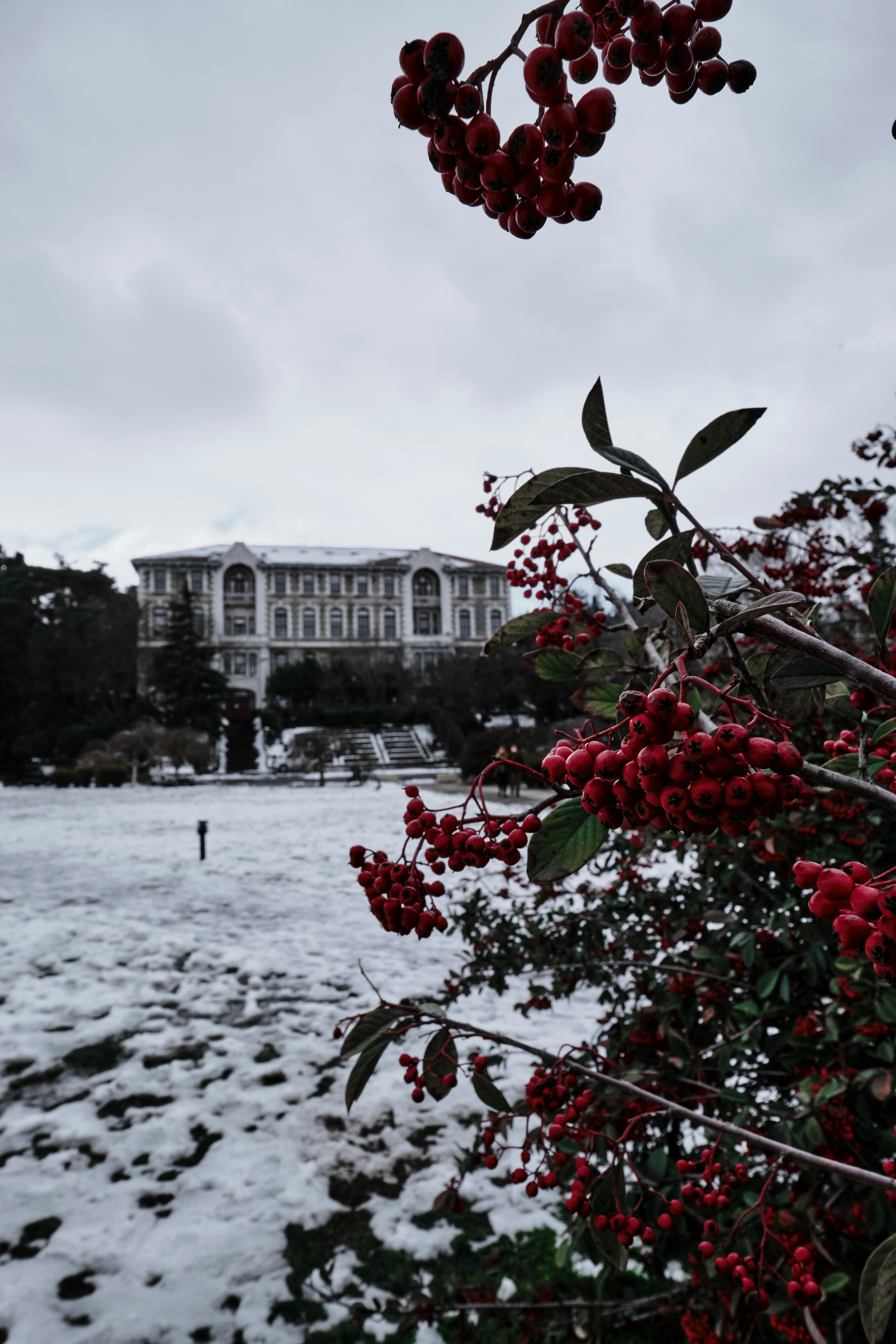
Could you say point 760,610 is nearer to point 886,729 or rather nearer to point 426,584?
point 886,729

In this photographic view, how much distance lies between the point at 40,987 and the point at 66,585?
4420 centimetres

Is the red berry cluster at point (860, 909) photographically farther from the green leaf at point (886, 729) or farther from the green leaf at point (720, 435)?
the green leaf at point (720, 435)

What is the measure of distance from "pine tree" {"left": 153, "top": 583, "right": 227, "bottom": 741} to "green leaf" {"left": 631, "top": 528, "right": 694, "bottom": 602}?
3308 cm

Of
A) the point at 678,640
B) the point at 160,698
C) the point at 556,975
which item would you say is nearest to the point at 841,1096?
the point at 556,975

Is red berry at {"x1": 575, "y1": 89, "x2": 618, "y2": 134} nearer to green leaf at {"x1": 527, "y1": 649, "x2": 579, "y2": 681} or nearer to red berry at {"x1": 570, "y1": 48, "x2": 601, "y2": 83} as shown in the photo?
red berry at {"x1": 570, "y1": 48, "x2": 601, "y2": 83}

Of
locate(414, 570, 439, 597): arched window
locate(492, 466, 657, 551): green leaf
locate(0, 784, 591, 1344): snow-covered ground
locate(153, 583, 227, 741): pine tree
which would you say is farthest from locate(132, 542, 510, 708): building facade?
locate(492, 466, 657, 551): green leaf

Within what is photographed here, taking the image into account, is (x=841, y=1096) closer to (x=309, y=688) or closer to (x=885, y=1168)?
(x=885, y=1168)

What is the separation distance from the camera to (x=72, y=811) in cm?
1518

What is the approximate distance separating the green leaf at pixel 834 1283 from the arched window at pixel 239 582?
47230 mm

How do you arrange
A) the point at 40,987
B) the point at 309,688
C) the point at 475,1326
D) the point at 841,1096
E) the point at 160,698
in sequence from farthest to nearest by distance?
the point at 309,688 → the point at 160,698 → the point at 40,987 → the point at 475,1326 → the point at 841,1096

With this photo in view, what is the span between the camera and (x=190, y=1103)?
12.6 feet

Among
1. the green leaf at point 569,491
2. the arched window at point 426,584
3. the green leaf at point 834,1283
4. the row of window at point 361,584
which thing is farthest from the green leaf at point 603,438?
the arched window at point 426,584

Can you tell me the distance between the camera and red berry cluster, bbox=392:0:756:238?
745 mm

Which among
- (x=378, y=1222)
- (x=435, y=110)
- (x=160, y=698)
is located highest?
(x=160, y=698)
